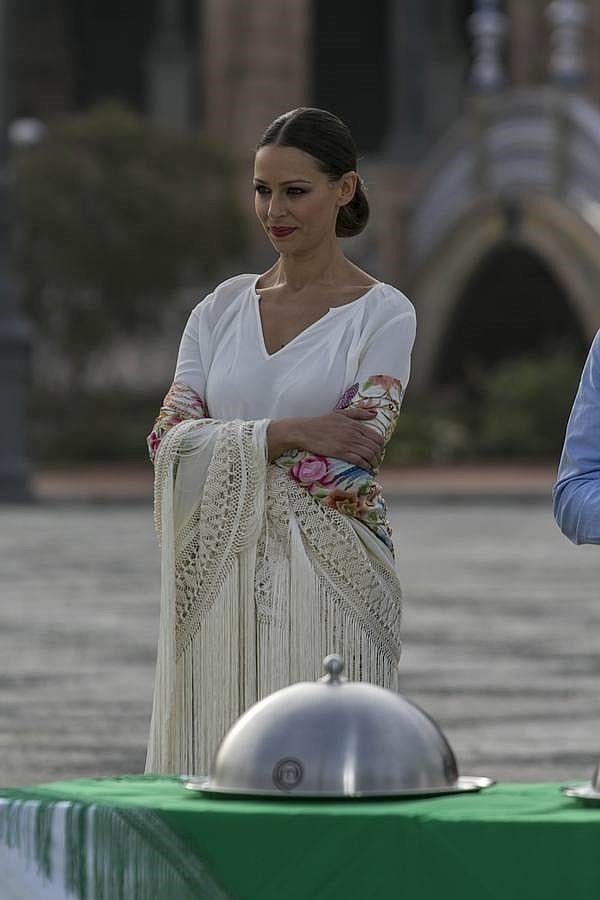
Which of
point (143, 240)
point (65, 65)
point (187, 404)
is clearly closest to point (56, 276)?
point (143, 240)

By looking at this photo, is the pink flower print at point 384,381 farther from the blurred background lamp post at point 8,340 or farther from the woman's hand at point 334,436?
the blurred background lamp post at point 8,340

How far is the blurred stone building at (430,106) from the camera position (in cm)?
3953

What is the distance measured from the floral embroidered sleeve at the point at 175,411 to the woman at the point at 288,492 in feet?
0.21

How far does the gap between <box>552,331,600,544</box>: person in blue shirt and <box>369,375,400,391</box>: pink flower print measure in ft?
2.42

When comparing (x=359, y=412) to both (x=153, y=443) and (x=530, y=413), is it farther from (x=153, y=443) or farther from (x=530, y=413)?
(x=530, y=413)

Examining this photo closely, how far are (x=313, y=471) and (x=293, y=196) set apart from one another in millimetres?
504

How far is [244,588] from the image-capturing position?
185 inches

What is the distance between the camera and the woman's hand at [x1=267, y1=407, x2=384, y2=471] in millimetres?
4664

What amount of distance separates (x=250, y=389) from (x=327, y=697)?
1.70 meters

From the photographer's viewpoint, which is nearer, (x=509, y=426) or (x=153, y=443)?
(x=153, y=443)

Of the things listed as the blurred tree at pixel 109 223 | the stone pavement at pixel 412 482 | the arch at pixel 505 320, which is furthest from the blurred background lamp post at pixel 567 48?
the blurred tree at pixel 109 223

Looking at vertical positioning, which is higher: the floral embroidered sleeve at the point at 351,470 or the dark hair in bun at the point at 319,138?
the dark hair in bun at the point at 319,138

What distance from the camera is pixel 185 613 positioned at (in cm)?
473

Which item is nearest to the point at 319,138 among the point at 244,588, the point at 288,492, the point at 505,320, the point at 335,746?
the point at 288,492
